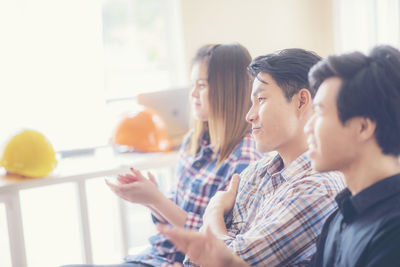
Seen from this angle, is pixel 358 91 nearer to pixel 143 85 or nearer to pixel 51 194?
pixel 51 194

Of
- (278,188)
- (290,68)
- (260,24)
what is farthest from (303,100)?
(260,24)

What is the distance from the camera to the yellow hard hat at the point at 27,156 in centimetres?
239

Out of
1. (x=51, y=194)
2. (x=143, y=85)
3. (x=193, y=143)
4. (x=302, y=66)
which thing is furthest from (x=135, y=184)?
(x=143, y=85)

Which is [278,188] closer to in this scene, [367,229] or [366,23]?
[367,229]

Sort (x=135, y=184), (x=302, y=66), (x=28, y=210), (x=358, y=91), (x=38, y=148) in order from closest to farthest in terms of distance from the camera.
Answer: (x=358, y=91) < (x=302, y=66) < (x=135, y=184) < (x=38, y=148) < (x=28, y=210)

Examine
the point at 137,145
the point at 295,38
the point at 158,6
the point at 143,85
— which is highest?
the point at 158,6

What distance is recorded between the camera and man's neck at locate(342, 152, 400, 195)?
97cm

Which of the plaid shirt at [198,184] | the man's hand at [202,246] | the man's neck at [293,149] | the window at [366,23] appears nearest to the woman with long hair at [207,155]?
the plaid shirt at [198,184]

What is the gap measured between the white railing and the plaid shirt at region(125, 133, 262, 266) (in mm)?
689

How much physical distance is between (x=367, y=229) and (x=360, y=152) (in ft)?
0.50

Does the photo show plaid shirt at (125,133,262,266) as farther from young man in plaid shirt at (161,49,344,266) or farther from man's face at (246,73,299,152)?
man's face at (246,73,299,152)

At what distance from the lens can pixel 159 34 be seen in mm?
3545

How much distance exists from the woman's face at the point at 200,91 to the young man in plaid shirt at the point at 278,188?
0.53 m

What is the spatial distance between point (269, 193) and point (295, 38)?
2720 millimetres
